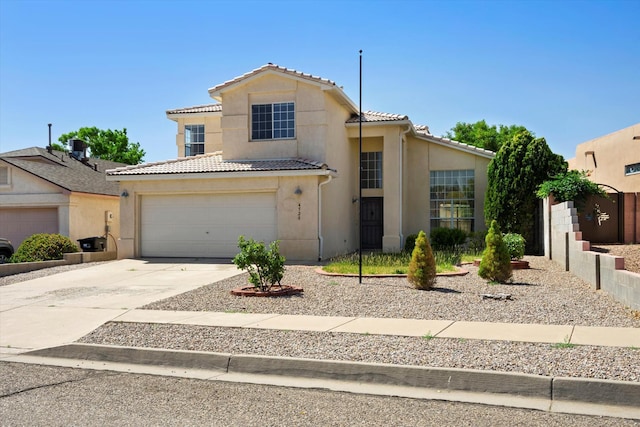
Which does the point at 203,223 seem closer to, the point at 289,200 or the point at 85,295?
the point at 289,200

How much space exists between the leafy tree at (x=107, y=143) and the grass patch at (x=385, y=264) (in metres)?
40.7

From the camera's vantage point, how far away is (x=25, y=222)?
25812 millimetres

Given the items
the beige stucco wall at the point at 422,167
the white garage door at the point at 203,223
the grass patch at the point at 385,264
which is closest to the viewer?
the grass patch at the point at 385,264

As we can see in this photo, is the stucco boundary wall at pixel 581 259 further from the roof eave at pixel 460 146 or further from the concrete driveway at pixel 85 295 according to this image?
the concrete driveway at pixel 85 295

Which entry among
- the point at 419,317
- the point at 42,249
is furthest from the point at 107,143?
the point at 419,317

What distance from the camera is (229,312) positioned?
11.7m

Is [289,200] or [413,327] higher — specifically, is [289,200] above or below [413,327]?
above

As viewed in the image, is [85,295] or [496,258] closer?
[496,258]

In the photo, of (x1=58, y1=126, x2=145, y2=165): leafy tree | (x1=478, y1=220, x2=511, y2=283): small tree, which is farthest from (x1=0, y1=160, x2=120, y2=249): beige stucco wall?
(x1=58, y1=126, x2=145, y2=165): leafy tree

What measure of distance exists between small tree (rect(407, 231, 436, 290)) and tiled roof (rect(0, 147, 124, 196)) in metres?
16.6

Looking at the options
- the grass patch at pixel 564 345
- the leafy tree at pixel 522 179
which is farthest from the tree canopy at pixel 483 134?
the grass patch at pixel 564 345

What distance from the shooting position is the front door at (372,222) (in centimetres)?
2484

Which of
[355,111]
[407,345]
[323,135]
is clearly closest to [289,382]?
[407,345]

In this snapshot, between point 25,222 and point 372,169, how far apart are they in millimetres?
14418
